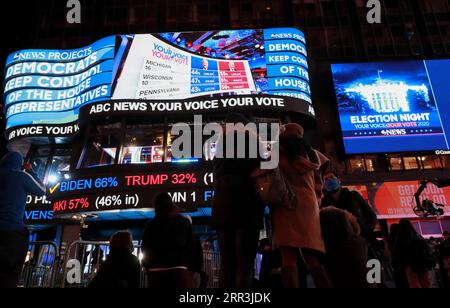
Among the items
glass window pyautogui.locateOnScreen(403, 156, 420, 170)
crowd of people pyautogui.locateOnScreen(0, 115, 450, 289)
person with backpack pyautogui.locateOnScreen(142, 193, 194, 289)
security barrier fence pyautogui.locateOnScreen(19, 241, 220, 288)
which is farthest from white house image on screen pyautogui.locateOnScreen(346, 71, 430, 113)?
person with backpack pyautogui.locateOnScreen(142, 193, 194, 289)

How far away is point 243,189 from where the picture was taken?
381 cm

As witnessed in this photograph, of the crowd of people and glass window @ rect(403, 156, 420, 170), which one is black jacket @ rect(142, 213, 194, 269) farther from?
glass window @ rect(403, 156, 420, 170)

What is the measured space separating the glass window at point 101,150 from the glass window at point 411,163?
16.4 metres

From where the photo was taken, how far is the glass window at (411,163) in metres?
19.6

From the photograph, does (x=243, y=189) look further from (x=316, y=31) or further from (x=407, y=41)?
(x=407, y=41)

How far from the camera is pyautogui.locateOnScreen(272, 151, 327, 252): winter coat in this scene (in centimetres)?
366

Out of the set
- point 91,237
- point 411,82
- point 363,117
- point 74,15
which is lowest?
point 91,237

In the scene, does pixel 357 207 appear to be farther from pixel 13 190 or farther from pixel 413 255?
pixel 13 190

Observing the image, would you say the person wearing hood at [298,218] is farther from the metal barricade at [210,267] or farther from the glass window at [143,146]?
the glass window at [143,146]

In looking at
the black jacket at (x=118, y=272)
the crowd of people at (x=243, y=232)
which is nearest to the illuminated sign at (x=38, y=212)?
the crowd of people at (x=243, y=232)

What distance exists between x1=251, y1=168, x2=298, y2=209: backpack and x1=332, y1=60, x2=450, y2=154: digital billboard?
16.0 m

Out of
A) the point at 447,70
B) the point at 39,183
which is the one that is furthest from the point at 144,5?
the point at 39,183

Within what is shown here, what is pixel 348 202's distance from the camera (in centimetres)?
487
